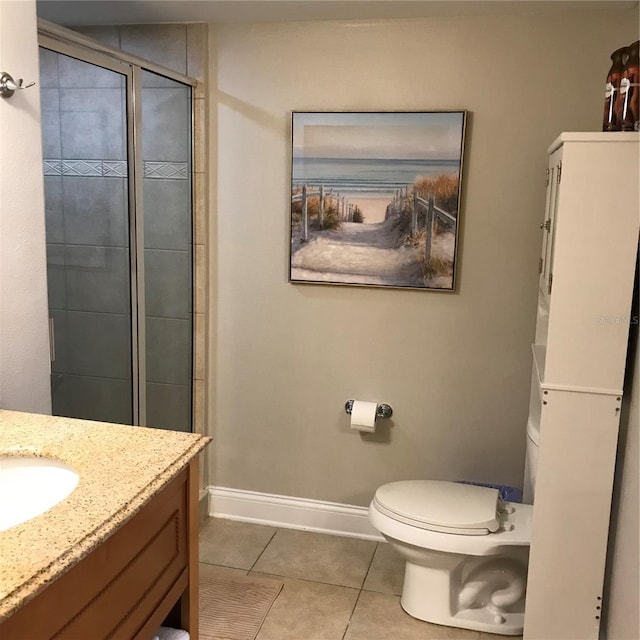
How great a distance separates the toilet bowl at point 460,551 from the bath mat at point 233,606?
0.53 meters

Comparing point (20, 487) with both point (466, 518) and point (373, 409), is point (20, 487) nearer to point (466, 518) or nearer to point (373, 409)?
point (466, 518)

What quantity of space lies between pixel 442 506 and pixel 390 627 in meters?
0.48

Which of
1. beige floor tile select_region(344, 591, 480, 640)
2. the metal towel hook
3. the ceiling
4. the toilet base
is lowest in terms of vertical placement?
beige floor tile select_region(344, 591, 480, 640)

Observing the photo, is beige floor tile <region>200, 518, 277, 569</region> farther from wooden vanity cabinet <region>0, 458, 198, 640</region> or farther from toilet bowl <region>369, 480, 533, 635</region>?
wooden vanity cabinet <region>0, 458, 198, 640</region>

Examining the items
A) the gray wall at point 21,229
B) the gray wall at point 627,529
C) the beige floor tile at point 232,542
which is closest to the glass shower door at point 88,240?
the gray wall at point 21,229

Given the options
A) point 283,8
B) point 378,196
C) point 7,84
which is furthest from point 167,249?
point 7,84

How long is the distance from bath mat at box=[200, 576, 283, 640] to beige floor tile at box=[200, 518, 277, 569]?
136mm

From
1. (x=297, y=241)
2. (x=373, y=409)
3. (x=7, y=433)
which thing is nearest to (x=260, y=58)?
(x=297, y=241)

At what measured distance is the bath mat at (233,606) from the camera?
2.41 meters

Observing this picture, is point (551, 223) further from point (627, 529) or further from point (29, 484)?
point (29, 484)

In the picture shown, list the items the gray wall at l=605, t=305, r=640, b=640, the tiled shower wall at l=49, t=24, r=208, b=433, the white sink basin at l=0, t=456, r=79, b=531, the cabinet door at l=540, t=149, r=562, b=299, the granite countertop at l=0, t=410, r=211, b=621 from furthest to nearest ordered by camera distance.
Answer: the tiled shower wall at l=49, t=24, r=208, b=433
the cabinet door at l=540, t=149, r=562, b=299
the gray wall at l=605, t=305, r=640, b=640
the white sink basin at l=0, t=456, r=79, b=531
the granite countertop at l=0, t=410, r=211, b=621

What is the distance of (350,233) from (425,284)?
0.37 m

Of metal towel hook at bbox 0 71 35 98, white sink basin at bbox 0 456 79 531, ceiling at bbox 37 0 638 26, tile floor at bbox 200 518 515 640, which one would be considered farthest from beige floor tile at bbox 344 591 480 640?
ceiling at bbox 37 0 638 26

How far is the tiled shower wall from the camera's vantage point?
2.84 meters
